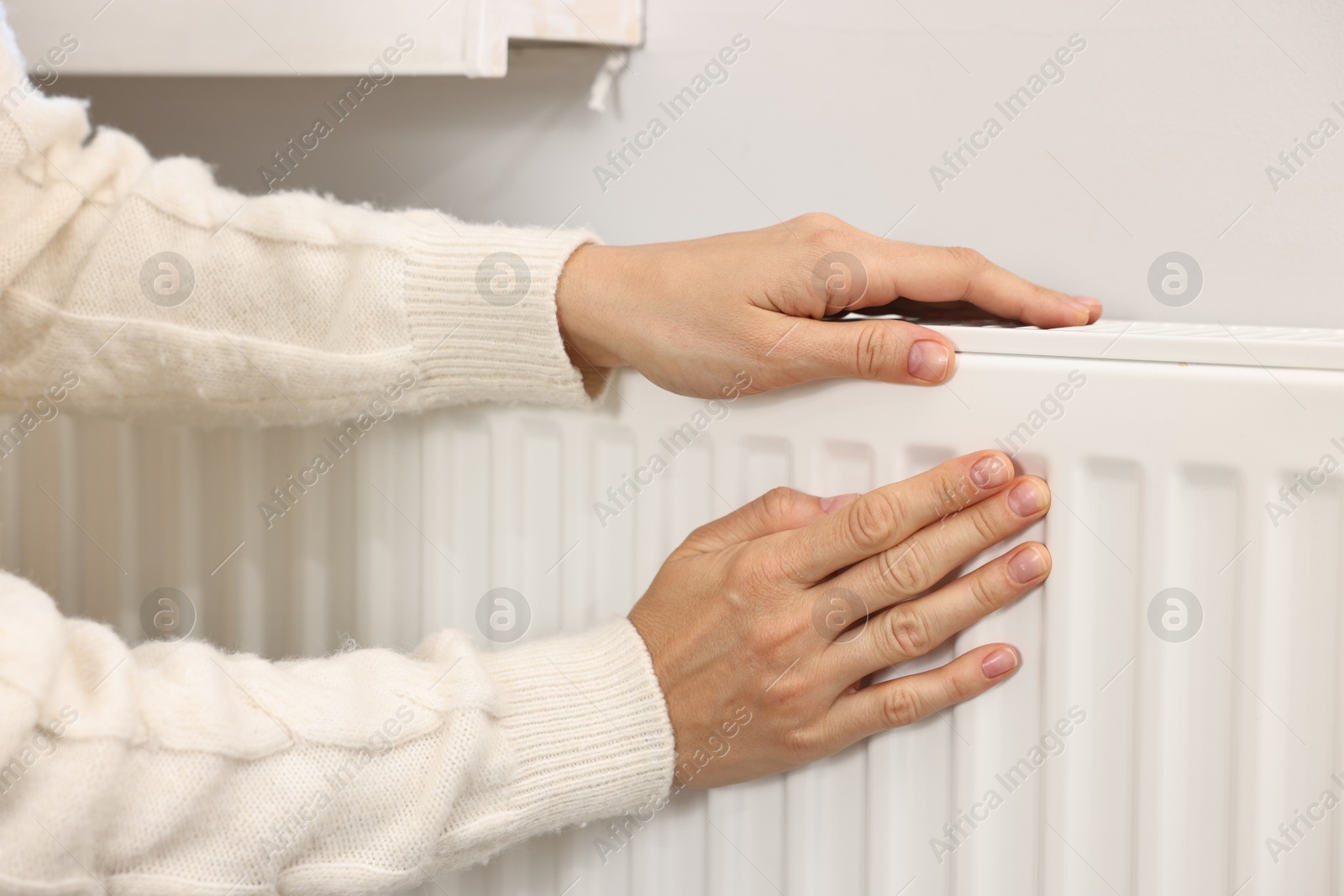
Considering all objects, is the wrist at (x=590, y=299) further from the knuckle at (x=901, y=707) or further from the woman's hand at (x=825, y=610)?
the knuckle at (x=901, y=707)

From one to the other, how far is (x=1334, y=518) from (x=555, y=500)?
0.41 metres

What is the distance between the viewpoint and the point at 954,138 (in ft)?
2.04

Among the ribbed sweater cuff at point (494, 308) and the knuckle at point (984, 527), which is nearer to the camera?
the knuckle at point (984, 527)

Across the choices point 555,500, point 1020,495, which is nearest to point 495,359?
point 555,500

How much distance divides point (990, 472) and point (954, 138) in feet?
0.84

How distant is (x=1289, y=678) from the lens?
0.43 m

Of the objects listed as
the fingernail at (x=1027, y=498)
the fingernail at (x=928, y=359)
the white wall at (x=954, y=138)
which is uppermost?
the white wall at (x=954, y=138)

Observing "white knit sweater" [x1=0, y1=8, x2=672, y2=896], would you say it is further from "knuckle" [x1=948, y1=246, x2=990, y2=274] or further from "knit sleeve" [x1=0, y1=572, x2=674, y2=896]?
"knuckle" [x1=948, y1=246, x2=990, y2=274]

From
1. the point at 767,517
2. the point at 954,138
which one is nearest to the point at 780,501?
the point at 767,517

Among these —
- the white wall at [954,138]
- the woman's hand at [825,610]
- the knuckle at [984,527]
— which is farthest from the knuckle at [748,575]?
the white wall at [954,138]

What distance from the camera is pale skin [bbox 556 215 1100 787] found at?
0.48m

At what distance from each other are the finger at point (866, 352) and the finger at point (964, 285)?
3cm

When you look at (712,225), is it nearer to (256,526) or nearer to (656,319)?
(656,319)

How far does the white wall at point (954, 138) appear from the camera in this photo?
54 cm
